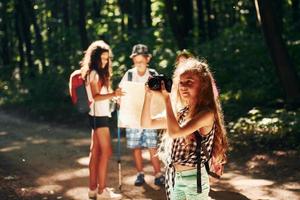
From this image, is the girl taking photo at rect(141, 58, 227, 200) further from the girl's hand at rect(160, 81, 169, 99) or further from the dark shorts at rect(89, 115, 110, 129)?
the dark shorts at rect(89, 115, 110, 129)

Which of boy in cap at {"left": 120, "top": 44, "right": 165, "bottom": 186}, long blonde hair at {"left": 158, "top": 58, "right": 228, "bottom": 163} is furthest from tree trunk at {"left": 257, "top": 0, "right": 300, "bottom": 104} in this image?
long blonde hair at {"left": 158, "top": 58, "right": 228, "bottom": 163}

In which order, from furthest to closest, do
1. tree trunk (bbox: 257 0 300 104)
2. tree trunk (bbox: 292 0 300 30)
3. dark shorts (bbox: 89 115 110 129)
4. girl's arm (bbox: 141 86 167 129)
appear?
1. tree trunk (bbox: 292 0 300 30)
2. tree trunk (bbox: 257 0 300 104)
3. dark shorts (bbox: 89 115 110 129)
4. girl's arm (bbox: 141 86 167 129)

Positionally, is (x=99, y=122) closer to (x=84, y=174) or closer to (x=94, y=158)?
(x=94, y=158)

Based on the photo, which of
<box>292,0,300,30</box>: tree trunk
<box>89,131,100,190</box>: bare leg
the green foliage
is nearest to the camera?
<box>89,131,100,190</box>: bare leg

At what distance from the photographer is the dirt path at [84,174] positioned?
7562 millimetres

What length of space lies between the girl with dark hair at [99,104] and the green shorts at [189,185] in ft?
9.68

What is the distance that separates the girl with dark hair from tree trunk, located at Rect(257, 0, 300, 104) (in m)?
6.21

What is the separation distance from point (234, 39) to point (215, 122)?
55.2 ft

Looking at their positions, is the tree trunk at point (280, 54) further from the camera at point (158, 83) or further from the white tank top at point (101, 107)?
the camera at point (158, 83)

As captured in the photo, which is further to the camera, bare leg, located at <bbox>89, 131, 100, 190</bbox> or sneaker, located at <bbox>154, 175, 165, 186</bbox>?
sneaker, located at <bbox>154, 175, 165, 186</bbox>

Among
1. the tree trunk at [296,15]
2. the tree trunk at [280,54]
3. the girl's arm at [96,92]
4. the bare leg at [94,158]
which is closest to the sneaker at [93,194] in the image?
the bare leg at [94,158]

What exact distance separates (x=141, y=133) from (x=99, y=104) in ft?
4.27

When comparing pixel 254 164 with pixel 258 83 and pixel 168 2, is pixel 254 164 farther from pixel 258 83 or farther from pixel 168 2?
pixel 168 2

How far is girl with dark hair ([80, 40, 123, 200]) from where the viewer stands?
21.9ft
